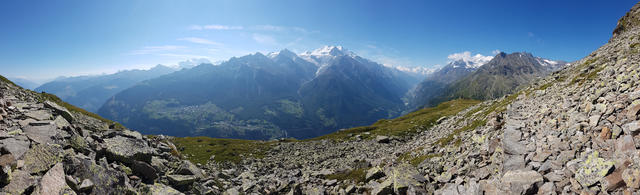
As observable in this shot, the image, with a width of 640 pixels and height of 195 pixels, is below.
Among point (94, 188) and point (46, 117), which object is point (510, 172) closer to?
point (94, 188)

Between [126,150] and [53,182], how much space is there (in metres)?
7.17

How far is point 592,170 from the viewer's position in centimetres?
1086

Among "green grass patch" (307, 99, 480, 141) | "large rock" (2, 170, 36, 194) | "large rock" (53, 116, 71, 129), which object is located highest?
"large rock" (53, 116, 71, 129)

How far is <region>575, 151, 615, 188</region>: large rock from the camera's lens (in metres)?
10.4

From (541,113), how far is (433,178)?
10.5 m

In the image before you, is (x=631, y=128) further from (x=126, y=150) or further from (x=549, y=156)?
(x=126, y=150)

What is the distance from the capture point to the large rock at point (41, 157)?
520 inches

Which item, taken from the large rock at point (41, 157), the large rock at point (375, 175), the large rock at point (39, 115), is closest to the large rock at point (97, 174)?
the large rock at point (41, 157)

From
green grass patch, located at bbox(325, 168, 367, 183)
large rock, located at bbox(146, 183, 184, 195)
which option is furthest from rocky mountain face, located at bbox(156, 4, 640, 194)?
large rock, located at bbox(146, 183, 184, 195)

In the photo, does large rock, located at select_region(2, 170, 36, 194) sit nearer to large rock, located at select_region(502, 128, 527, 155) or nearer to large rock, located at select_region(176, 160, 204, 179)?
large rock, located at select_region(176, 160, 204, 179)

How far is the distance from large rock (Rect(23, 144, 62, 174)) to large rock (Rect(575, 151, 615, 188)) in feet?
91.6

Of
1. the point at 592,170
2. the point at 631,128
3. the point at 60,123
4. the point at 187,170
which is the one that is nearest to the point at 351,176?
the point at 187,170

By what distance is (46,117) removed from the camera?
18.9 metres

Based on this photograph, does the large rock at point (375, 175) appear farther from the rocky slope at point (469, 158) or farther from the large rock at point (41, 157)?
the large rock at point (41, 157)
